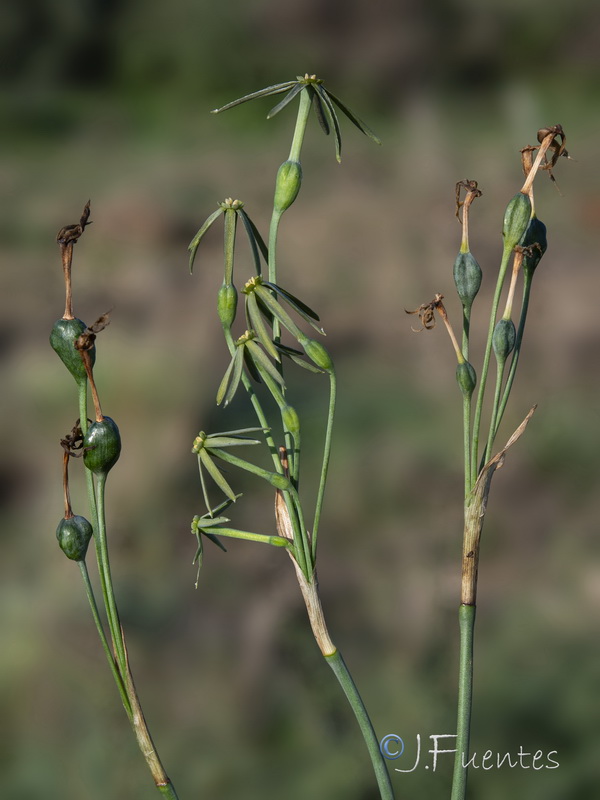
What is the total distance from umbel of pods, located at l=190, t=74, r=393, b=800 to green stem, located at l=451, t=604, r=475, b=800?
26 mm

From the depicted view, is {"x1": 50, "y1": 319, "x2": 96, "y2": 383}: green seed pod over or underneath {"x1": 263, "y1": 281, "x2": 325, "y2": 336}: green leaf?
underneath

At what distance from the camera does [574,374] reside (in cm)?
136

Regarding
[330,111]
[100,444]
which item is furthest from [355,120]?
[100,444]

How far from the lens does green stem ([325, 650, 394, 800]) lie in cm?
26

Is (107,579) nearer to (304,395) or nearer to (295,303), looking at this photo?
(295,303)

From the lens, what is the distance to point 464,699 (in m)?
0.28

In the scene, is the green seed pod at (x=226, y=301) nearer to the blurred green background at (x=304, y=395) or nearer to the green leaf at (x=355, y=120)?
the green leaf at (x=355, y=120)

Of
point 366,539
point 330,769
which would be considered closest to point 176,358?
point 366,539

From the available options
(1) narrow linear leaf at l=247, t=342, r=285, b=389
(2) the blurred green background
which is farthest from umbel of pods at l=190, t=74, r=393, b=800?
(2) the blurred green background

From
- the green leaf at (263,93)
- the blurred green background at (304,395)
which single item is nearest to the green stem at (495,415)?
the green leaf at (263,93)

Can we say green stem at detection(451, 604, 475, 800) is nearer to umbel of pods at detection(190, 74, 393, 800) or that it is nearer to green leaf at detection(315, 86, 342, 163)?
umbel of pods at detection(190, 74, 393, 800)

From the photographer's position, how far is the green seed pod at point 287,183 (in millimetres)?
263

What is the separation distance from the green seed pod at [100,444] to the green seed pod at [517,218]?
12 cm

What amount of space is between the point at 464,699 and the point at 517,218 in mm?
143
